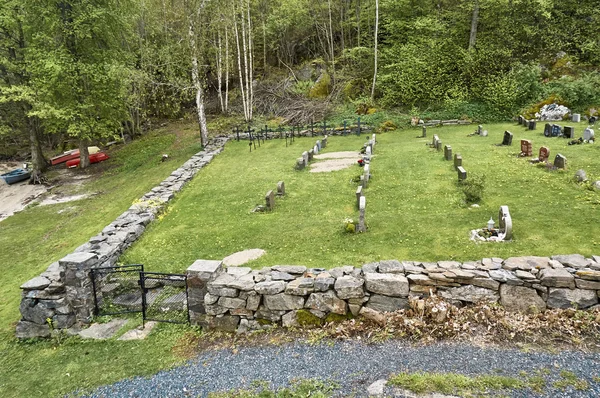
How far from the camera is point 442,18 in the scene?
34438 mm

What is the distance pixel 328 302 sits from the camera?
727 centimetres

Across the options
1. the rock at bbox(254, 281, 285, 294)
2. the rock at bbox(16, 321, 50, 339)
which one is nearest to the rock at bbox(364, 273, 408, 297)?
the rock at bbox(254, 281, 285, 294)

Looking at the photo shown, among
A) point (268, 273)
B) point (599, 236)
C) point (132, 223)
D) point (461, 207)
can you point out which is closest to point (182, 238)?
point (132, 223)

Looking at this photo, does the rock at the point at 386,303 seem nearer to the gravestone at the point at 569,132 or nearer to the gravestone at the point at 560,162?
the gravestone at the point at 560,162

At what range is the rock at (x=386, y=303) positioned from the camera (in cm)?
714

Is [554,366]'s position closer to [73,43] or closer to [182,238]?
[182,238]

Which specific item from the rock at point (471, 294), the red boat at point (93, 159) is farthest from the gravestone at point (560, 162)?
the red boat at point (93, 159)

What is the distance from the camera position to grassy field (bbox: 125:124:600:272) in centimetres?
930

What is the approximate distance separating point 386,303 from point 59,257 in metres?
10.8

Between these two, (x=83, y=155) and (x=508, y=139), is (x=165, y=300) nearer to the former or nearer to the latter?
(x=508, y=139)

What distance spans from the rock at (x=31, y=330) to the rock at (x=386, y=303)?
23.0 feet

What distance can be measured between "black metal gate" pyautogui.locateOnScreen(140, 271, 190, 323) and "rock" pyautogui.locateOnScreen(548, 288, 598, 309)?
7.18 metres

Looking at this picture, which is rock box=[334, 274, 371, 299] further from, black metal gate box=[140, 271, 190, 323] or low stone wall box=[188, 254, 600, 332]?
black metal gate box=[140, 271, 190, 323]

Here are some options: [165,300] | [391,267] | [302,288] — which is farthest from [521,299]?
[165,300]
